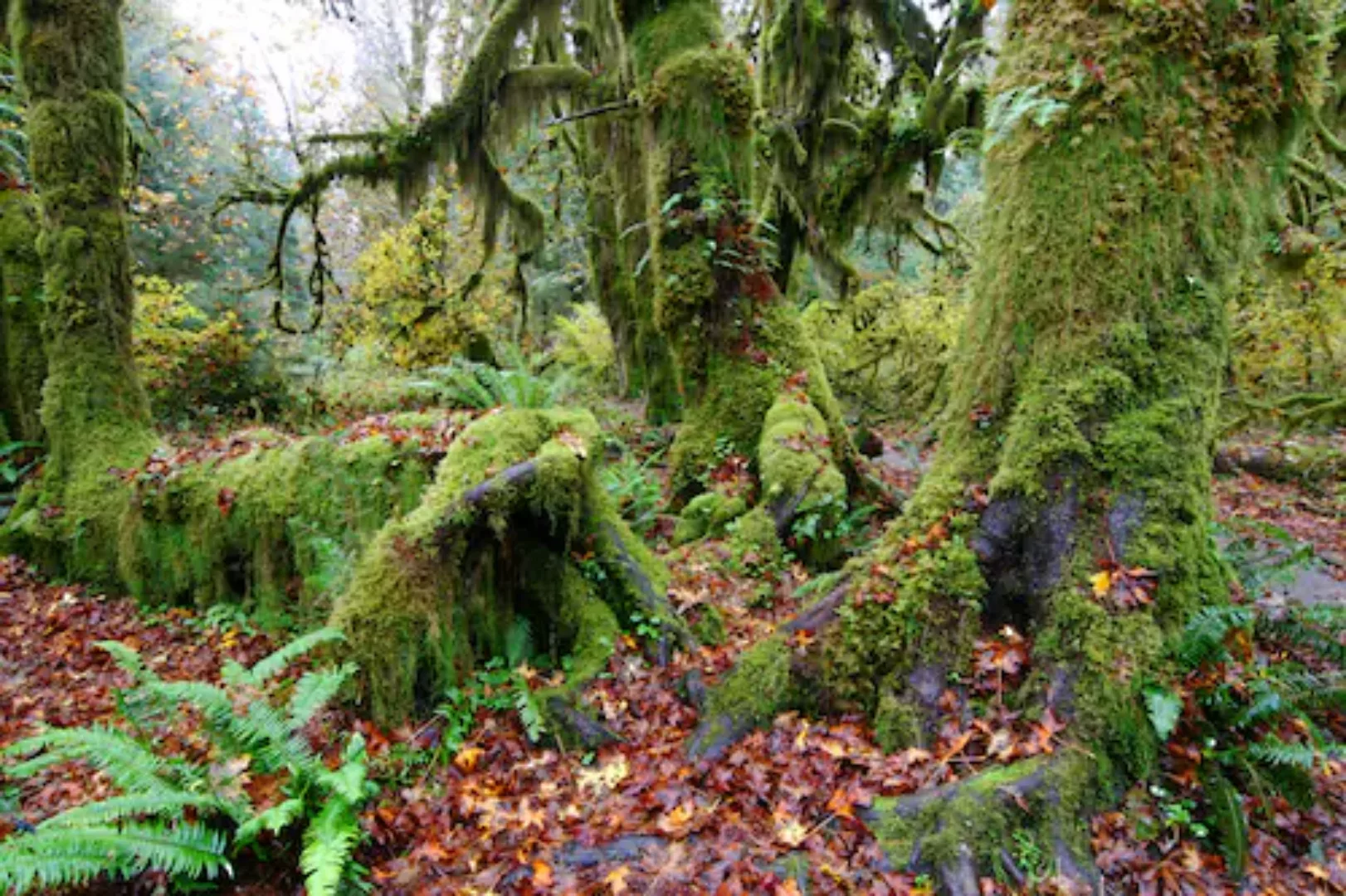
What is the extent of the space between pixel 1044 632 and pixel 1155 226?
6.65ft

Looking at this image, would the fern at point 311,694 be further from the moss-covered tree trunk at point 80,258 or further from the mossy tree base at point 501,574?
A: the moss-covered tree trunk at point 80,258

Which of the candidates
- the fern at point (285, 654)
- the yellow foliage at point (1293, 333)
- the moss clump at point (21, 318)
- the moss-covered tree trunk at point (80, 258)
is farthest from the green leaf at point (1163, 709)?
the moss clump at point (21, 318)

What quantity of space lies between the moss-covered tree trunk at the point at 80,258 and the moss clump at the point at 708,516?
5.44 m

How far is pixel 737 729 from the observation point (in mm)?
3600

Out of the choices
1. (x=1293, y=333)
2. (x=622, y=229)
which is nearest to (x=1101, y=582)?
(x=622, y=229)

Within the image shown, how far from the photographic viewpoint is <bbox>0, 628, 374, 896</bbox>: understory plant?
98.6 inches

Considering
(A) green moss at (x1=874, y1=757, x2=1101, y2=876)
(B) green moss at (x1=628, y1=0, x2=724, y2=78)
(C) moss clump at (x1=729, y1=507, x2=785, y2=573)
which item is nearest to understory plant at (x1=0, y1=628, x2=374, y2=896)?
(A) green moss at (x1=874, y1=757, x2=1101, y2=876)

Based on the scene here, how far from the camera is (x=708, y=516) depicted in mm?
6023

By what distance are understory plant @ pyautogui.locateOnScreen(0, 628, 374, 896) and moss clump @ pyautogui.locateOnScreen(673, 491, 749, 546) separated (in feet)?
10.3

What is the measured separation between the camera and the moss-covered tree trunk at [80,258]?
6.82m

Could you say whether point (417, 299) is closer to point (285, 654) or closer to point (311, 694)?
point (285, 654)

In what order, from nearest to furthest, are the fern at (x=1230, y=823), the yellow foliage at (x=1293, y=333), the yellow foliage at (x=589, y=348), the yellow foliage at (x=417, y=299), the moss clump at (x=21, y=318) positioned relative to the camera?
the fern at (x=1230, y=823)
the moss clump at (x=21, y=318)
the yellow foliage at (x=1293, y=333)
the yellow foliage at (x=417, y=299)
the yellow foliage at (x=589, y=348)

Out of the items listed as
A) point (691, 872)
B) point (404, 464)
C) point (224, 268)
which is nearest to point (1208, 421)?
point (691, 872)

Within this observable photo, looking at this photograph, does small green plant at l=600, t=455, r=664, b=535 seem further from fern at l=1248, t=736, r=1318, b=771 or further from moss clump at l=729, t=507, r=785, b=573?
fern at l=1248, t=736, r=1318, b=771
